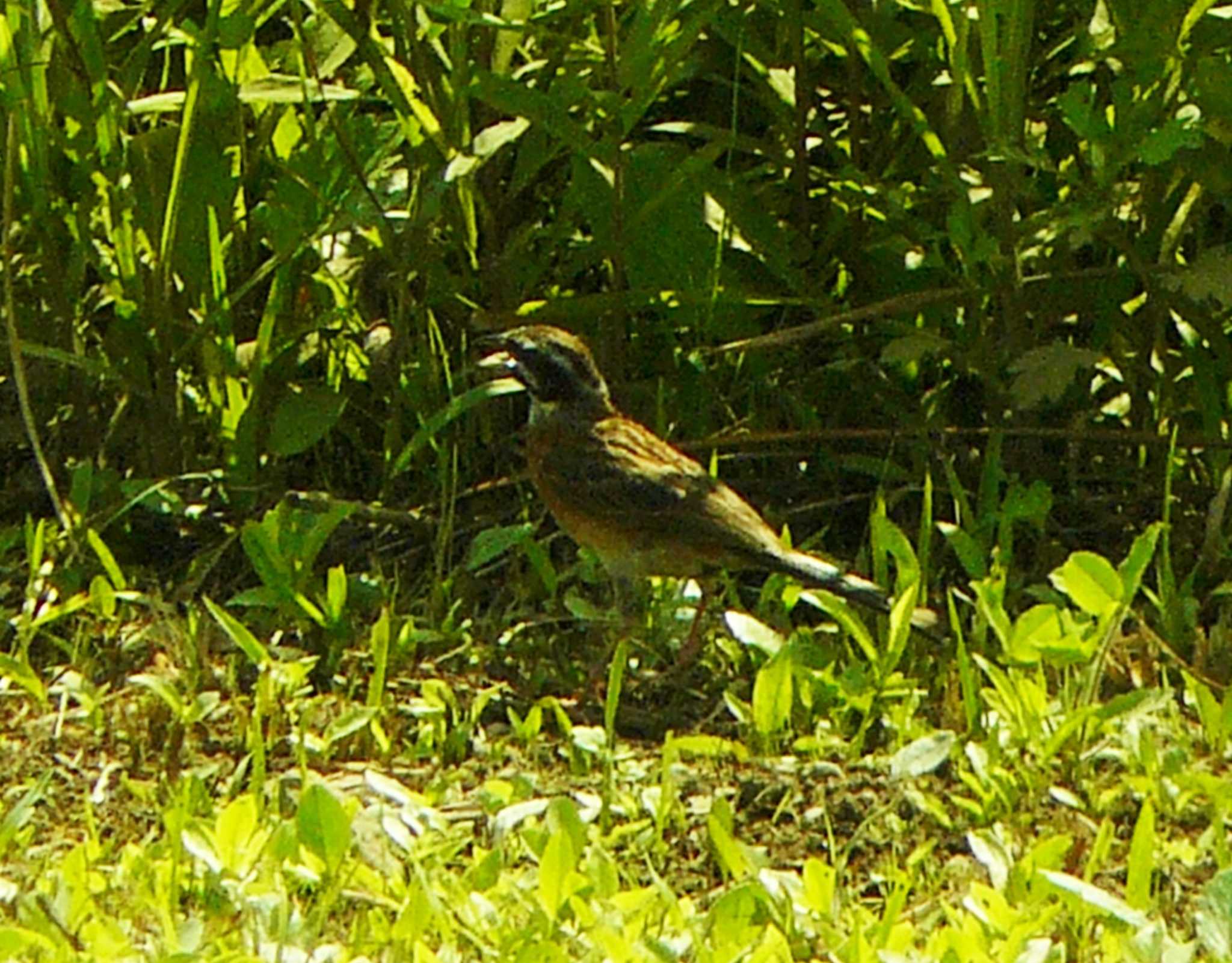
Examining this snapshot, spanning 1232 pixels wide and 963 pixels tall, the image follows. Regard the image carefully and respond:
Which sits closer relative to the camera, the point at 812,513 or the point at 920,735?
the point at 920,735

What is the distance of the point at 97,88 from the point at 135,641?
4.07ft

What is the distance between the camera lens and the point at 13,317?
582 cm

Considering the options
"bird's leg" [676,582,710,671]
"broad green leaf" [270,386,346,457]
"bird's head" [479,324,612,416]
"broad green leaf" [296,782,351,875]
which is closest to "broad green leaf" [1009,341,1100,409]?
"bird's leg" [676,582,710,671]

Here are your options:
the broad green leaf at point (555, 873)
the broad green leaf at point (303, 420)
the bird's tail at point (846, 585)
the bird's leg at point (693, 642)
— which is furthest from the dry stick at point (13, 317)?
the broad green leaf at point (555, 873)

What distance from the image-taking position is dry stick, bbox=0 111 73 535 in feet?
18.6

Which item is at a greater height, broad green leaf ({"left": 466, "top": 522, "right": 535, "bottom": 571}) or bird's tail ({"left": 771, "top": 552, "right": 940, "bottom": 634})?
bird's tail ({"left": 771, "top": 552, "right": 940, "bottom": 634})

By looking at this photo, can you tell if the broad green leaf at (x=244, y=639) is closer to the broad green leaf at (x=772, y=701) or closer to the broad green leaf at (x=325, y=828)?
the broad green leaf at (x=325, y=828)

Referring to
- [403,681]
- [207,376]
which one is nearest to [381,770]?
[403,681]

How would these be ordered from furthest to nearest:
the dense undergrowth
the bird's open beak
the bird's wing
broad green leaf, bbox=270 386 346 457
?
the bird's open beak < broad green leaf, bbox=270 386 346 457 < the bird's wing < the dense undergrowth

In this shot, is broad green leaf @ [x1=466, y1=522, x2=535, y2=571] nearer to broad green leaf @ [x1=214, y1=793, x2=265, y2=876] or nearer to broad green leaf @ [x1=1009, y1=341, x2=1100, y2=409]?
broad green leaf @ [x1=1009, y1=341, x2=1100, y2=409]

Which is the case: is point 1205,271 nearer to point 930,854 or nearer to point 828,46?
point 828,46

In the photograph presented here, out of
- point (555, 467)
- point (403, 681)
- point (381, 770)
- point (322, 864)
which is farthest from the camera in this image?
point (555, 467)

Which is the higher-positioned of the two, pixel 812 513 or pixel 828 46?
pixel 828 46

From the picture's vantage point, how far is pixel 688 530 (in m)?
5.58
